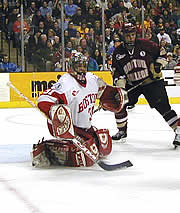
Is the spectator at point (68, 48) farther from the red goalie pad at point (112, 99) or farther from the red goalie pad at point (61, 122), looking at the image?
the red goalie pad at point (61, 122)

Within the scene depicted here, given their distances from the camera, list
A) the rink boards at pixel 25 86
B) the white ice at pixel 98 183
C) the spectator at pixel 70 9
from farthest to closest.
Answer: the spectator at pixel 70 9
the rink boards at pixel 25 86
the white ice at pixel 98 183

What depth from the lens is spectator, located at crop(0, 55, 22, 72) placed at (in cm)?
974

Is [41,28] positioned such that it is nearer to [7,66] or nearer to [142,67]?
[7,66]

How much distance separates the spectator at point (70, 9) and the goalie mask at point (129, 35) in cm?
529

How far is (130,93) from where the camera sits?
5.39 metres

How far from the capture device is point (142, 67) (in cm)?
519

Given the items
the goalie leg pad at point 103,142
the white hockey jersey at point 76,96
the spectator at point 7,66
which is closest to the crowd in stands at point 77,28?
the spectator at point 7,66

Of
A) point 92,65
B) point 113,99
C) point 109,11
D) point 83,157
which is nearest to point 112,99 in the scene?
point 113,99

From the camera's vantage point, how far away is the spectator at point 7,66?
974 centimetres

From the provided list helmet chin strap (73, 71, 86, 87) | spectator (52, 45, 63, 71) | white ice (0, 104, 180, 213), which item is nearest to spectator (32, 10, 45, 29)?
spectator (52, 45, 63, 71)

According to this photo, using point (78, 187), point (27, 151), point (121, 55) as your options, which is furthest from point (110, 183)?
point (121, 55)

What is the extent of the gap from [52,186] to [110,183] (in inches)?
14.2

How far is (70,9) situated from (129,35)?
215 inches

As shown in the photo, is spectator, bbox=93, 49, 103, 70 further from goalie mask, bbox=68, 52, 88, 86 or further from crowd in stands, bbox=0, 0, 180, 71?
goalie mask, bbox=68, 52, 88, 86
